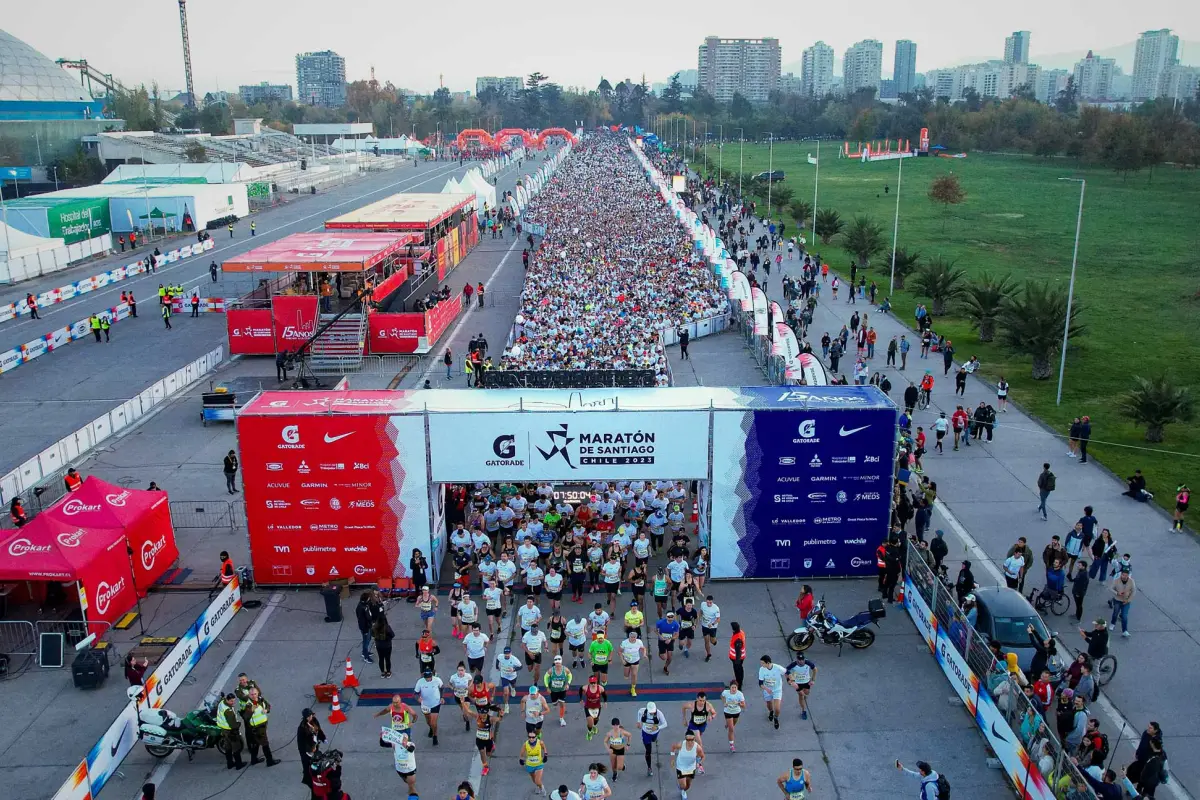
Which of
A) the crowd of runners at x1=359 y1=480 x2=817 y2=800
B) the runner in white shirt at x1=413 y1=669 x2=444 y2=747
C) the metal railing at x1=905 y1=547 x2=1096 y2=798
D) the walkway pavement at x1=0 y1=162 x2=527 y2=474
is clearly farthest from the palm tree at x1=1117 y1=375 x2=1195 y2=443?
the walkway pavement at x1=0 y1=162 x2=527 y2=474

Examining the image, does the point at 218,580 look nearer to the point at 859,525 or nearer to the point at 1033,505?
the point at 859,525

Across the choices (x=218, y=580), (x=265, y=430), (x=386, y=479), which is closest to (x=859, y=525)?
(x=386, y=479)

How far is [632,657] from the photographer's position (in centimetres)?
1351

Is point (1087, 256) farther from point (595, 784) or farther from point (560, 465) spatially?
point (595, 784)

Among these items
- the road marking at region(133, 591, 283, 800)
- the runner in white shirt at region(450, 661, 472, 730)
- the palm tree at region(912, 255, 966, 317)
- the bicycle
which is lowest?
the road marking at region(133, 591, 283, 800)

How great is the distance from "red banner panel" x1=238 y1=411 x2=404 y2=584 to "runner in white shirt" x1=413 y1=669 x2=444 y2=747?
4814 millimetres

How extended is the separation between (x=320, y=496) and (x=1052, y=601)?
12.4 meters

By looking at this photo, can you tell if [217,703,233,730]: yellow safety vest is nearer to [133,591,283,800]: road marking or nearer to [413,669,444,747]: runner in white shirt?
[133,591,283,800]: road marking

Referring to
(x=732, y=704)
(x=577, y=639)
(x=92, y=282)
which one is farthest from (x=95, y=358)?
(x=732, y=704)

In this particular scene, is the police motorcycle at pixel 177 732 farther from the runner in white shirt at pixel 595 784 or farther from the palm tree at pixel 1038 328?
the palm tree at pixel 1038 328

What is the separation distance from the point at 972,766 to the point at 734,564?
5.89 meters

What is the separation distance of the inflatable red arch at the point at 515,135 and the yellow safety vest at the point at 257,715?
149661 millimetres

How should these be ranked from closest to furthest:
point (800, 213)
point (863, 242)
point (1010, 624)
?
point (1010, 624) → point (863, 242) → point (800, 213)

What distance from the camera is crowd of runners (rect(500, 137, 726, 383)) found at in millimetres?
30297
